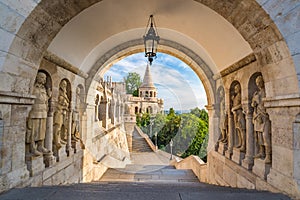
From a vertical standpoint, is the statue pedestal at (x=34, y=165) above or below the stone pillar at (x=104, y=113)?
below

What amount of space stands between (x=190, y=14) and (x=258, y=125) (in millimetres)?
2228

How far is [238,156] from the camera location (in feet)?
10.6

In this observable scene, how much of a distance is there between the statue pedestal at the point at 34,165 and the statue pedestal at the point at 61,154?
56cm

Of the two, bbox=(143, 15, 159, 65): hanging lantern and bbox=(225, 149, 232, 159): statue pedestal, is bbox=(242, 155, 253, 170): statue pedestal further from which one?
bbox=(143, 15, 159, 65): hanging lantern

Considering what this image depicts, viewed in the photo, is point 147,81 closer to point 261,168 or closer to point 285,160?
point 261,168

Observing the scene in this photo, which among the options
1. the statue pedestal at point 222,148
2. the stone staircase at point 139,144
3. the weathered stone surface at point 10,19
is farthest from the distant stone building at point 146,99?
the weathered stone surface at point 10,19

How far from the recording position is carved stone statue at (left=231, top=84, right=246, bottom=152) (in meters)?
3.26

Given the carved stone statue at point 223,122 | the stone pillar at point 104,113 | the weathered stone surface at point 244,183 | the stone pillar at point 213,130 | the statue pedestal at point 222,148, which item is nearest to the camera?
the weathered stone surface at point 244,183

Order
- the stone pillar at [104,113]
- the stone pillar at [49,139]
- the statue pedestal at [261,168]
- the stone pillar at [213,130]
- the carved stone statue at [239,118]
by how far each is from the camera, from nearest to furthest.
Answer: the statue pedestal at [261,168]
the stone pillar at [49,139]
the carved stone statue at [239,118]
the stone pillar at [213,130]
the stone pillar at [104,113]

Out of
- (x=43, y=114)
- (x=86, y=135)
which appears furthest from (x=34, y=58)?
(x=86, y=135)

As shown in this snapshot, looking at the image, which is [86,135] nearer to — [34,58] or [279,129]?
[34,58]

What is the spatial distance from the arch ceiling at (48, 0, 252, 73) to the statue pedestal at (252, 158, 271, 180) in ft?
5.51

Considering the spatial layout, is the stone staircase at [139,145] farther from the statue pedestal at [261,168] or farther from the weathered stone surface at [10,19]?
the weathered stone surface at [10,19]

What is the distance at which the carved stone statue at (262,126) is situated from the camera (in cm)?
247
